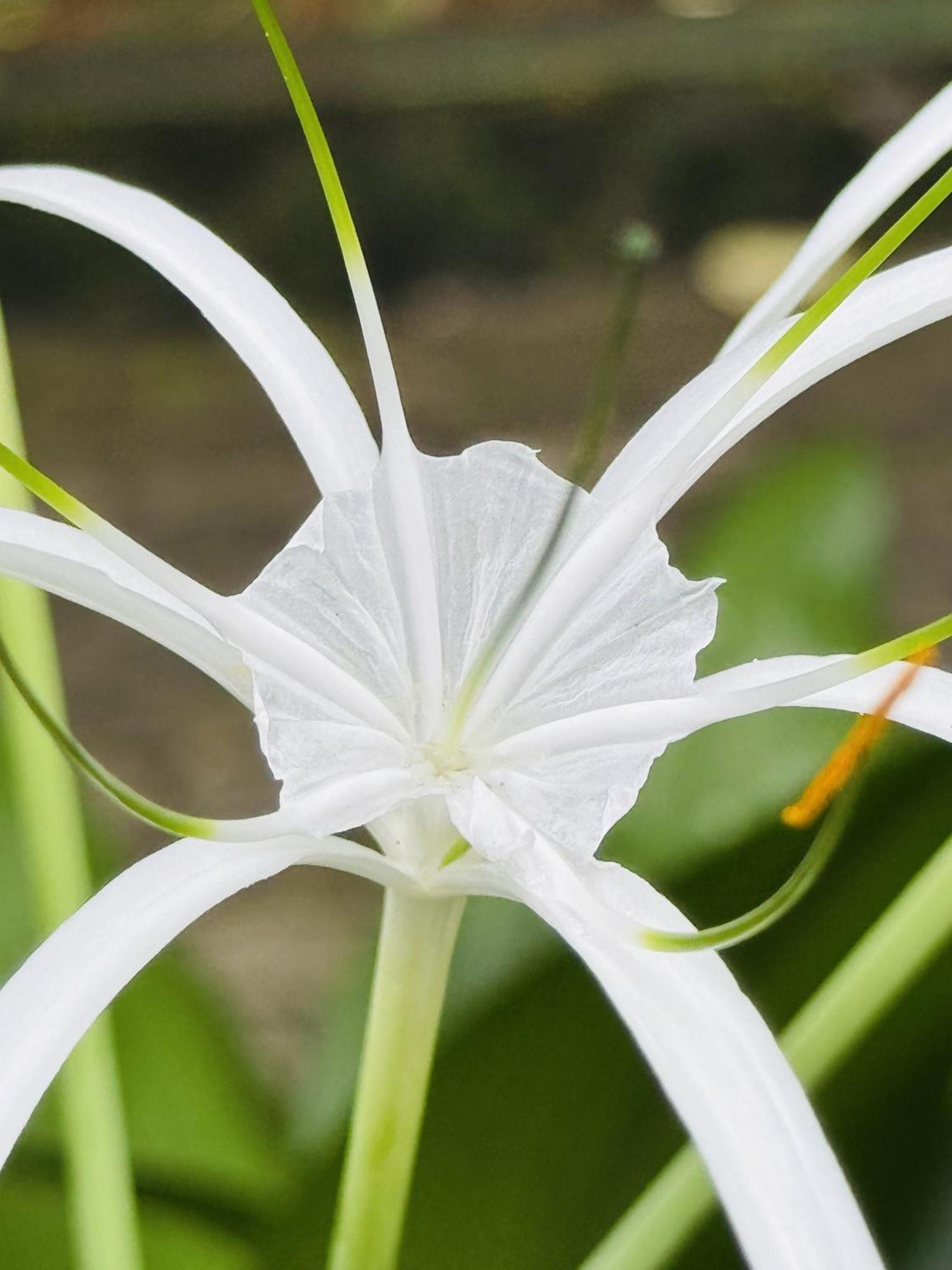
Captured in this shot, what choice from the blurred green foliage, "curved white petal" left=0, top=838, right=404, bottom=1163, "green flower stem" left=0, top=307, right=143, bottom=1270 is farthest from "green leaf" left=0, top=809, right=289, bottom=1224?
"curved white petal" left=0, top=838, right=404, bottom=1163

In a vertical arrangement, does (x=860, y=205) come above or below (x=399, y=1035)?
above

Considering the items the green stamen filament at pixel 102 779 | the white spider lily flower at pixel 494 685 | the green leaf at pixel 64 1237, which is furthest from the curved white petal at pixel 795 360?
the green leaf at pixel 64 1237

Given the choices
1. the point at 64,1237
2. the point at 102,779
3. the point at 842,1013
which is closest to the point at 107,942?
the point at 102,779

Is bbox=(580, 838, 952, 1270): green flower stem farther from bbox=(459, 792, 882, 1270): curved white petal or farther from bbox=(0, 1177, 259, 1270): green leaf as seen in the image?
bbox=(0, 1177, 259, 1270): green leaf

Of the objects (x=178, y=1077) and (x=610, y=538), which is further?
(x=178, y=1077)

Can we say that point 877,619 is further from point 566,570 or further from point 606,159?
point 606,159

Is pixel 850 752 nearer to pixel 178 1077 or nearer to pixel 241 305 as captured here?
pixel 241 305

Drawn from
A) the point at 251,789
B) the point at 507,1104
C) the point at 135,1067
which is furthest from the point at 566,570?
the point at 251,789

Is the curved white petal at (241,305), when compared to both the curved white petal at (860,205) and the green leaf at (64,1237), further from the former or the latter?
the green leaf at (64,1237)
